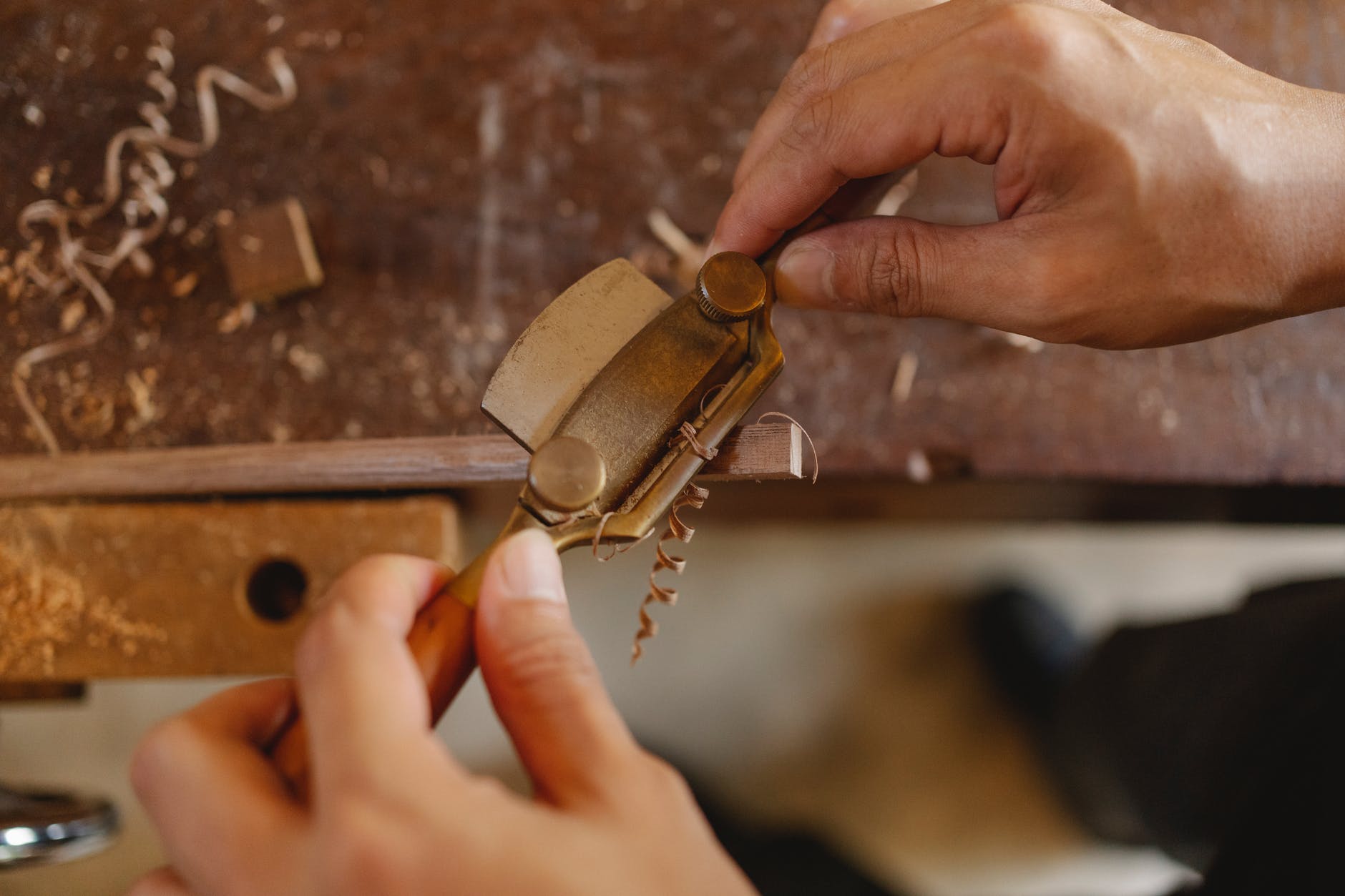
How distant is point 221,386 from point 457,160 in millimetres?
423

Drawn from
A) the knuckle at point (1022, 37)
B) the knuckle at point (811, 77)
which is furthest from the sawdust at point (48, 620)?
the knuckle at point (1022, 37)

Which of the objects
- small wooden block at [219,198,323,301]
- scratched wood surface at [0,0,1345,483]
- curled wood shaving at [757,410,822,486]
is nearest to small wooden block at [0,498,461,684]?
scratched wood surface at [0,0,1345,483]

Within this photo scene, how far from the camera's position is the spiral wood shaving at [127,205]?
1.00 metres

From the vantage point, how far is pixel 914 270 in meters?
0.75

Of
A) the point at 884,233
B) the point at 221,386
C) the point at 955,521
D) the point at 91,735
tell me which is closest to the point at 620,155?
the point at 884,233

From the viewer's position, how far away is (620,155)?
107 centimetres

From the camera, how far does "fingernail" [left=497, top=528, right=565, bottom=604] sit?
23.0 inches

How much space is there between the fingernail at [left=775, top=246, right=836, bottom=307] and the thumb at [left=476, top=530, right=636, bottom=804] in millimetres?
360

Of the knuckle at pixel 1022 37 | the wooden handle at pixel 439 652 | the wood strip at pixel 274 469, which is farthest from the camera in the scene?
the wood strip at pixel 274 469

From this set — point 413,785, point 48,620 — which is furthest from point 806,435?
point 48,620

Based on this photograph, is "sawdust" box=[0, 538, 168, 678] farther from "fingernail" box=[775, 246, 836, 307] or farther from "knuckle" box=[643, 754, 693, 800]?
"fingernail" box=[775, 246, 836, 307]

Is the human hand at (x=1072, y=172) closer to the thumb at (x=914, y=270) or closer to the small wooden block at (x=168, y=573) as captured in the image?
the thumb at (x=914, y=270)

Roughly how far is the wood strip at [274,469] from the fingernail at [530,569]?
179 mm

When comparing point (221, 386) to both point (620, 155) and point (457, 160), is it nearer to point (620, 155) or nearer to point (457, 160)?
point (457, 160)
